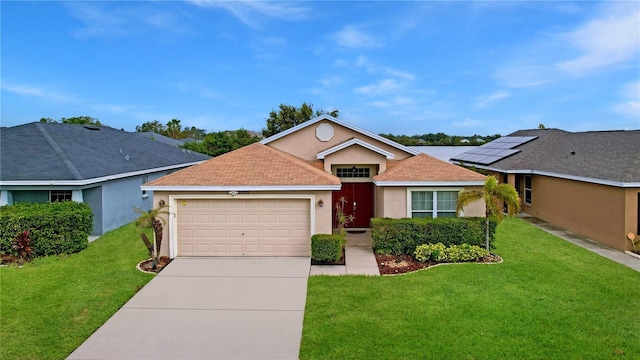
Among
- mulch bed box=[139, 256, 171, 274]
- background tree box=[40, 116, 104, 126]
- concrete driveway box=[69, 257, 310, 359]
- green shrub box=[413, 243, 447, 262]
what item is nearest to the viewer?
concrete driveway box=[69, 257, 310, 359]

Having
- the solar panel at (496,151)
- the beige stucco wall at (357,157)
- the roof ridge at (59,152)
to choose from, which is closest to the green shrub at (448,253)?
the beige stucco wall at (357,157)

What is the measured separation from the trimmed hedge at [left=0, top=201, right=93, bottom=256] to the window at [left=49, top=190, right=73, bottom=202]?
2.46 m

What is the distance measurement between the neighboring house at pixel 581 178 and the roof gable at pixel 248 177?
10.4 metres

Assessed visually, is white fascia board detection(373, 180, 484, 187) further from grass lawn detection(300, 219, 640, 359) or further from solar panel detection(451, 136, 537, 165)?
solar panel detection(451, 136, 537, 165)

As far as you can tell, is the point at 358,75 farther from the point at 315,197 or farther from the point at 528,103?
the point at 315,197

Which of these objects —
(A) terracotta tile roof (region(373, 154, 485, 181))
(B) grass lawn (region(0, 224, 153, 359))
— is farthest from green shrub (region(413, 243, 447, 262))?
(B) grass lawn (region(0, 224, 153, 359))

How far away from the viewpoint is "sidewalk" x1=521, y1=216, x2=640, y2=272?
12555mm

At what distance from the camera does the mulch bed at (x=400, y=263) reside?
11.7 m

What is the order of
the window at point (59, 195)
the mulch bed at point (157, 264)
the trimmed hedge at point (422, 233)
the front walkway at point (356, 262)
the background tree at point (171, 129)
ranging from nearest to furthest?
1. the front walkway at point (356, 262)
2. the mulch bed at point (157, 264)
3. the trimmed hedge at point (422, 233)
4. the window at point (59, 195)
5. the background tree at point (171, 129)

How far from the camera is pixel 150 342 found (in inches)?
297

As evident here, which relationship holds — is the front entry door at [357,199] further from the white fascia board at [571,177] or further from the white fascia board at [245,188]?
the white fascia board at [571,177]

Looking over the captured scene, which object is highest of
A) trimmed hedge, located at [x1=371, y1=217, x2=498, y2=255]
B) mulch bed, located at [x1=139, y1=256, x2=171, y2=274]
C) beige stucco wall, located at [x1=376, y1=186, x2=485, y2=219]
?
beige stucco wall, located at [x1=376, y1=186, x2=485, y2=219]

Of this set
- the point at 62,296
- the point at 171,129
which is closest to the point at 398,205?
the point at 62,296

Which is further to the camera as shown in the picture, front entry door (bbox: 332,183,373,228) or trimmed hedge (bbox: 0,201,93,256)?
front entry door (bbox: 332,183,373,228)
